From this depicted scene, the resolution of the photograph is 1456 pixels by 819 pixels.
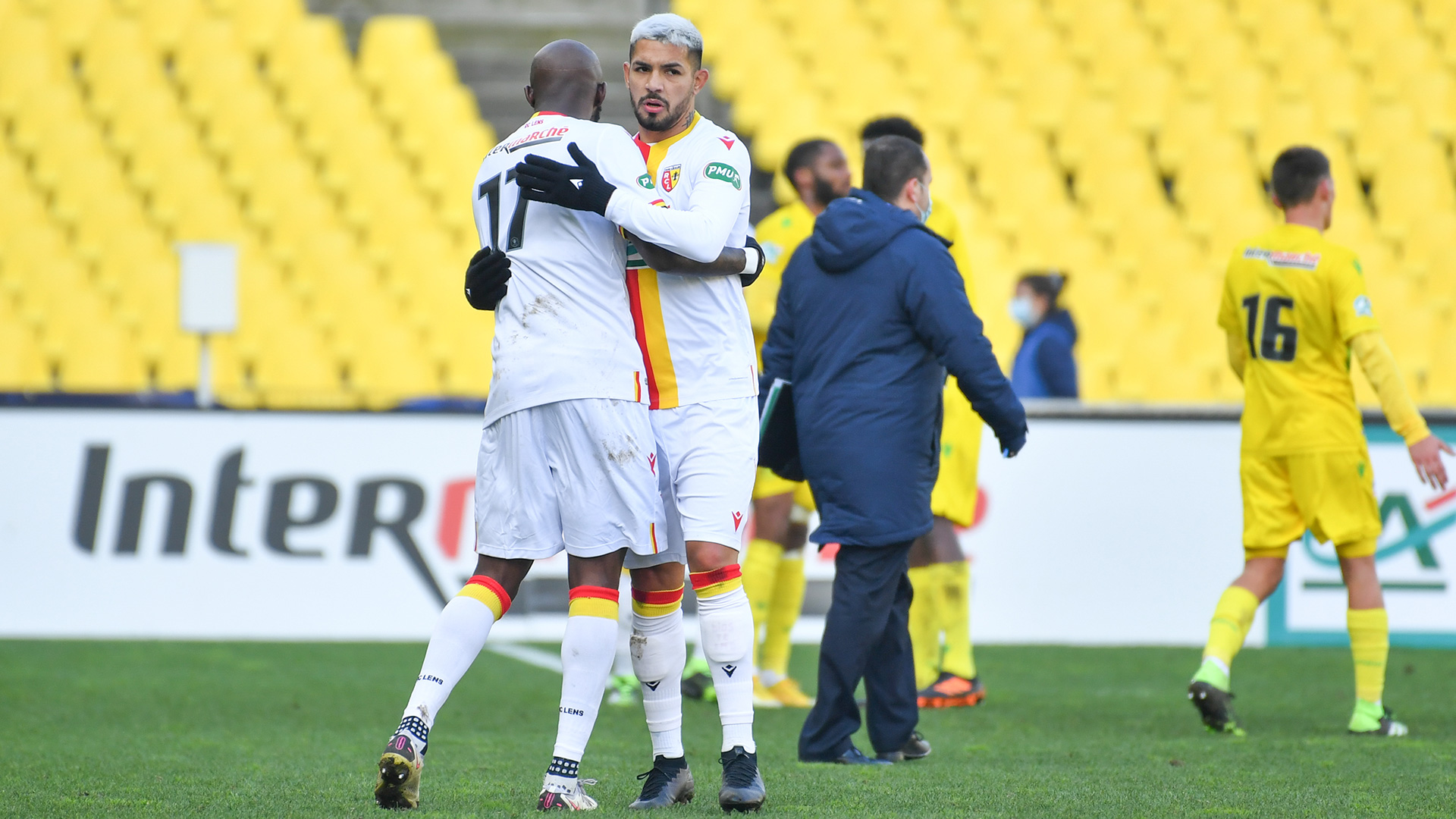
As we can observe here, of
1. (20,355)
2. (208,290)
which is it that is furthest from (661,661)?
(20,355)

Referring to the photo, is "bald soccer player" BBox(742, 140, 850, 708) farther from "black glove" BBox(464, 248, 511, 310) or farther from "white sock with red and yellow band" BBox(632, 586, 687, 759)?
"black glove" BBox(464, 248, 511, 310)

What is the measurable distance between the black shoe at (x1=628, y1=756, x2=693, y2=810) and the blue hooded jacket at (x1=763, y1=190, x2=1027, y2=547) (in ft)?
3.08

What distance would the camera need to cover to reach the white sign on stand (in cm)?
886

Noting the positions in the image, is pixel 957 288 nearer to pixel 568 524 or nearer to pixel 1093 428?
pixel 568 524

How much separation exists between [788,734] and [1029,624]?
338 centimetres

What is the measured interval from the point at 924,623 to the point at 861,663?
178 cm

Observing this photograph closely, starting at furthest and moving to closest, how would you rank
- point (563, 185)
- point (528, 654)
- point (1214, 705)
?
1. point (528, 654)
2. point (1214, 705)
3. point (563, 185)

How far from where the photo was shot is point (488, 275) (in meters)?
3.81

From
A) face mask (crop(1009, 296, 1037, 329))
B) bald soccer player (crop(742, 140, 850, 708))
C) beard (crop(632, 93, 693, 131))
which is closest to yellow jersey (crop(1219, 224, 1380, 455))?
bald soccer player (crop(742, 140, 850, 708))

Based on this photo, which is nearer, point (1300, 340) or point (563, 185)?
point (563, 185)

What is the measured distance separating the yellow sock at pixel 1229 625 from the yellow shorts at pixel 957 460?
1024 millimetres

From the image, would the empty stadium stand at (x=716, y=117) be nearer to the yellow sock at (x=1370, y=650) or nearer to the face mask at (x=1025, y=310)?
the face mask at (x=1025, y=310)

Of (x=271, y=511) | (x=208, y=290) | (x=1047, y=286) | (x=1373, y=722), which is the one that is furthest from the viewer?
(x=1047, y=286)

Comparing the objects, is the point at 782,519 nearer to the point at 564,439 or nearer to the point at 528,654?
the point at 528,654
